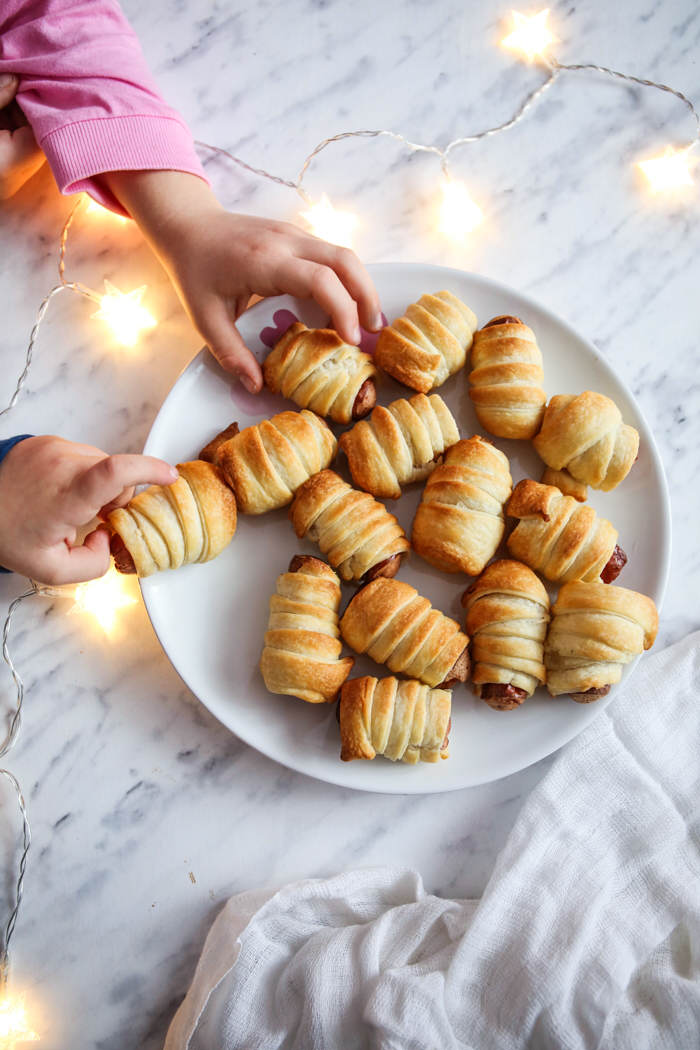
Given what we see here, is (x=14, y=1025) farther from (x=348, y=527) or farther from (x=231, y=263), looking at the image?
(x=231, y=263)

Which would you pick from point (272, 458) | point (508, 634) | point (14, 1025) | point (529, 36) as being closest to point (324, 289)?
point (272, 458)

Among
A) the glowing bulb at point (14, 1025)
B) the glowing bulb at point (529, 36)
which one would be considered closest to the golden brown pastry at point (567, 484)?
the glowing bulb at point (529, 36)

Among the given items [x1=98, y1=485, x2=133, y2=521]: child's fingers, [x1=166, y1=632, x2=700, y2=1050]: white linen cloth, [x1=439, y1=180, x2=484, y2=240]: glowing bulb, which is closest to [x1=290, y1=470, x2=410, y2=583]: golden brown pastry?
[x1=98, y1=485, x2=133, y2=521]: child's fingers

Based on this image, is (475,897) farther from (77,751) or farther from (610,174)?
(610,174)

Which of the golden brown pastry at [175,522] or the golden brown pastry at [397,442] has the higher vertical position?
the golden brown pastry at [397,442]

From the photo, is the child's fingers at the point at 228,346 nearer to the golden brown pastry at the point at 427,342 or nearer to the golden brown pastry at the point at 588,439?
the golden brown pastry at the point at 427,342

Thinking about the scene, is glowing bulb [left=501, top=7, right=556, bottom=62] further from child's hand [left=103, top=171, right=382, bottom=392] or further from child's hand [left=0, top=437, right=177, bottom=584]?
child's hand [left=0, top=437, right=177, bottom=584]

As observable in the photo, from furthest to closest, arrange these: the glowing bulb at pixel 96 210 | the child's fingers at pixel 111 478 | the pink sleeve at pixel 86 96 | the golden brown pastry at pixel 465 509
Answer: the glowing bulb at pixel 96 210 → the pink sleeve at pixel 86 96 → the golden brown pastry at pixel 465 509 → the child's fingers at pixel 111 478
